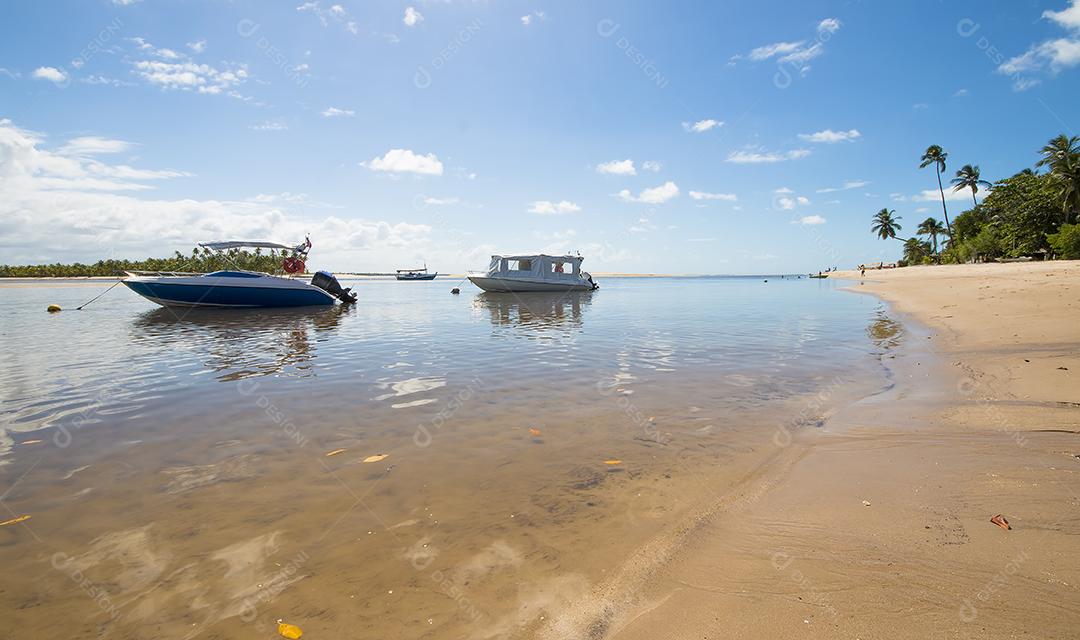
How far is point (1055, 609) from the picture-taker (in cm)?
243

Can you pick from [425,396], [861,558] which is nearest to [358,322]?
[425,396]

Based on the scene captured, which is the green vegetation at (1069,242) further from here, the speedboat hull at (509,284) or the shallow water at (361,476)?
the shallow water at (361,476)

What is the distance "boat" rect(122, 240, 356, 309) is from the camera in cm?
2638

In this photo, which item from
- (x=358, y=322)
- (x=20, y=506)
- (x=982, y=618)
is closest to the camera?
(x=982, y=618)

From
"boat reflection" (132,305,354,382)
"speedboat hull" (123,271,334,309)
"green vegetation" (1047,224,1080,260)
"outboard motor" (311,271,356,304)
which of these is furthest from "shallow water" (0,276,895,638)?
"green vegetation" (1047,224,1080,260)

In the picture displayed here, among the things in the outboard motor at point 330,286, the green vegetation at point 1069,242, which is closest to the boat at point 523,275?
the outboard motor at point 330,286

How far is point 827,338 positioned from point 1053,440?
33.6 ft

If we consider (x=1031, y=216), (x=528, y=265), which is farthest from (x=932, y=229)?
(x=528, y=265)

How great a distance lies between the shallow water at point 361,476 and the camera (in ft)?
9.75

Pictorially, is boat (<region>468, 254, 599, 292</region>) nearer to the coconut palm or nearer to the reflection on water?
the reflection on water

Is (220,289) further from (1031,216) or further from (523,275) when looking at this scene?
(1031,216)

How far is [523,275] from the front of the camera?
146 feet

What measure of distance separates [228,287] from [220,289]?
1.59 feet

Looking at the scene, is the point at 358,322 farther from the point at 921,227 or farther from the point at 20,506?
the point at 921,227
